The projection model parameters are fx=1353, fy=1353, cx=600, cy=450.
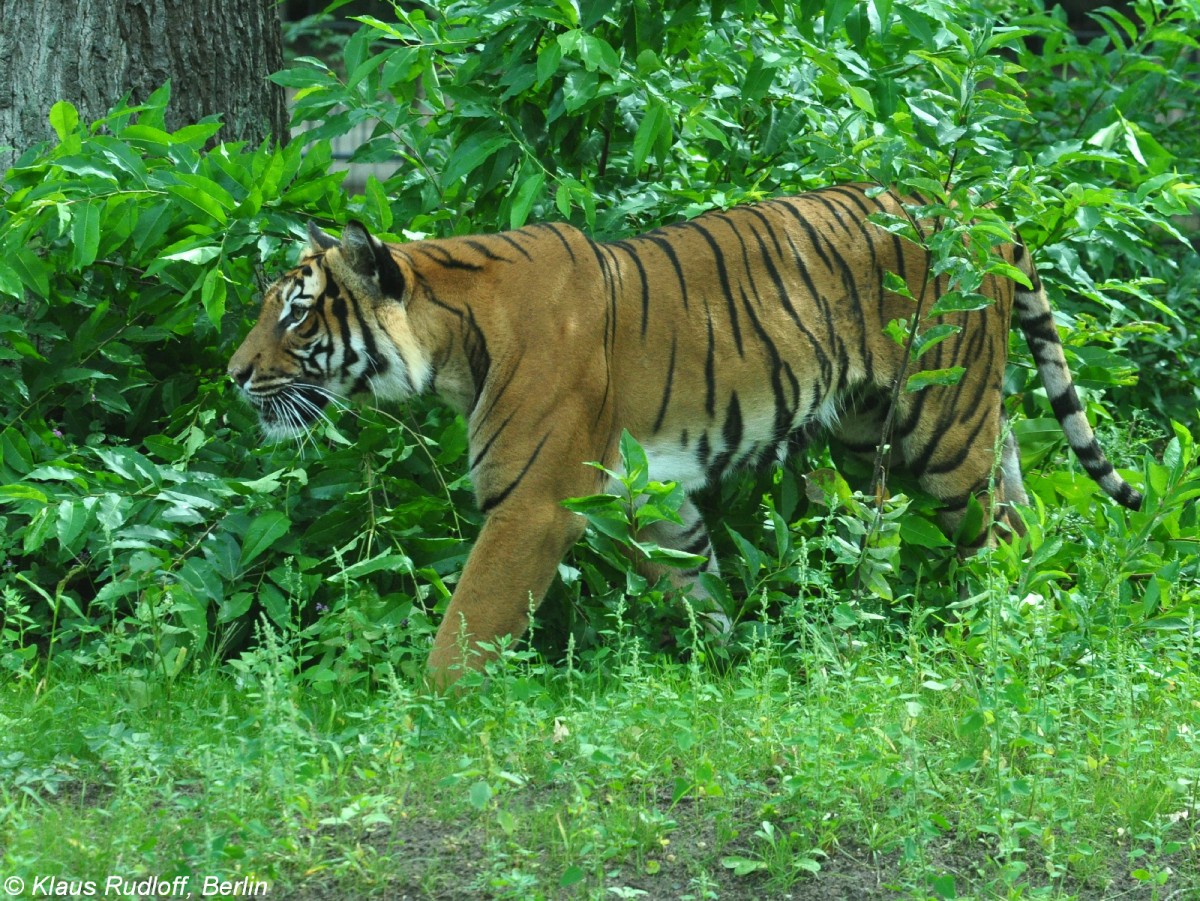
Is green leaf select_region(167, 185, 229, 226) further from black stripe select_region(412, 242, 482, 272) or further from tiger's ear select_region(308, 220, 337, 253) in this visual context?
black stripe select_region(412, 242, 482, 272)

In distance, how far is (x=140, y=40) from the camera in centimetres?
521

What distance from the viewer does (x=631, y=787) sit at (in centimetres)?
304

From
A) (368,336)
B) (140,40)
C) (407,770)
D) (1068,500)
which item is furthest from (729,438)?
(140,40)

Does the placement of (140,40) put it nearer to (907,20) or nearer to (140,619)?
(140,619)

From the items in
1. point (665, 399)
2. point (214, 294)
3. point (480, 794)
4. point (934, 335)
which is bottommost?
point (480, 794)

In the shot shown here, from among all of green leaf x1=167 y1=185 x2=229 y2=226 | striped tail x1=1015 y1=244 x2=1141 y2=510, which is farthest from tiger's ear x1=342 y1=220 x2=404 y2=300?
striped tail x1=1015 y1=244 x2=1141 y2=510

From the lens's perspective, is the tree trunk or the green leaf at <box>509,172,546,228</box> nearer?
the green leaf at <box>509,172,546,228</box>

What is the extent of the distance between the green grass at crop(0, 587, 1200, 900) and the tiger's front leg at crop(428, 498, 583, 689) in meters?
0.29

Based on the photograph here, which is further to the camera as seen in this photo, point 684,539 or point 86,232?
point 684,539

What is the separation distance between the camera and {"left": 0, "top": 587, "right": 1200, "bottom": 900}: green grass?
2658 mm

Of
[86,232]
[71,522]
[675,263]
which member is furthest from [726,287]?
[71,522]

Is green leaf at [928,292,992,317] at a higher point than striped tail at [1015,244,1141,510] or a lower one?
higher

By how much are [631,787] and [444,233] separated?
97.7 inches

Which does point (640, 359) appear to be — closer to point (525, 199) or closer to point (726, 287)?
point (726, 287)
